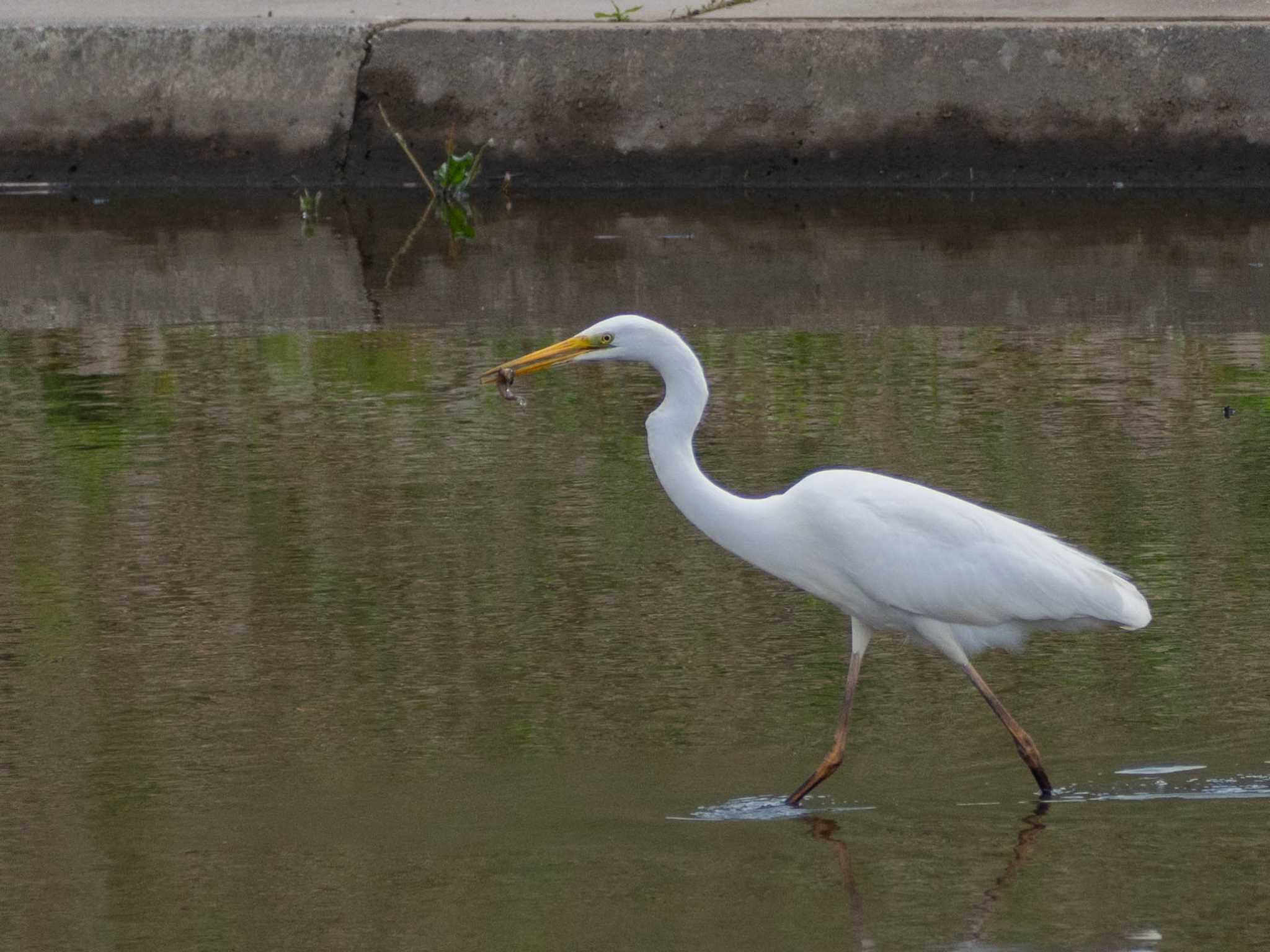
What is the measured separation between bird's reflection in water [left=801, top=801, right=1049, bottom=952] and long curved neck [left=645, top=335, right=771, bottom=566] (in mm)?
628

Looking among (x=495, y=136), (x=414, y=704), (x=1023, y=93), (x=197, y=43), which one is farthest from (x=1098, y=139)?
(x=414, y=704)

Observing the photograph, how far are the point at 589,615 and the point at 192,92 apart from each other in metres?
6.39

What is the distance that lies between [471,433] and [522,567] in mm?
1351

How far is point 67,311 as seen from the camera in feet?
27.9

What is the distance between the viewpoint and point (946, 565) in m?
4.39

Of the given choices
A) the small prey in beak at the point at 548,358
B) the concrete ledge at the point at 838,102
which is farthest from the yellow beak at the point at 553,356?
the concrete ledge at the point at 838,102

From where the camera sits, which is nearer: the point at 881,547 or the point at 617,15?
the point at 881,547

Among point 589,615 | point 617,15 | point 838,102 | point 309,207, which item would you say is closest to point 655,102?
point 617,15

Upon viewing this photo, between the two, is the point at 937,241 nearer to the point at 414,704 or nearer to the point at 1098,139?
the point at 1098,139

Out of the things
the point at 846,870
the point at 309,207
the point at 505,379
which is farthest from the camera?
the point at 309,207

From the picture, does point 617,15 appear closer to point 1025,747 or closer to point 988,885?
point 1025,747

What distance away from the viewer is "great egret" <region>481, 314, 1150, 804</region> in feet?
14.4

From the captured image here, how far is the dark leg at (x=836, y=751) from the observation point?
13.6 feet

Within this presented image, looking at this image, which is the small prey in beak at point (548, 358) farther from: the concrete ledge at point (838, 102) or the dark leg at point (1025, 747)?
the concrete ledge at point (838, 102)
